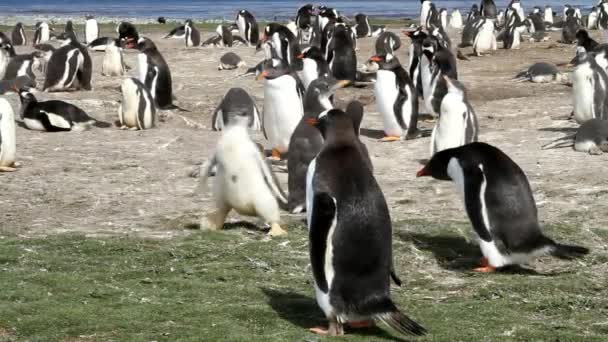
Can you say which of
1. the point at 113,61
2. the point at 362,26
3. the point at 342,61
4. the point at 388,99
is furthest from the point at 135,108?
the point at 362,26

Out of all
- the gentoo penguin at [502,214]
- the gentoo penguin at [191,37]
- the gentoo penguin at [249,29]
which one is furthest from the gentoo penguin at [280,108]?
the gentoo penguin at [249,29]

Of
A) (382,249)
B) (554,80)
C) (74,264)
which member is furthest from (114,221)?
(554,80)

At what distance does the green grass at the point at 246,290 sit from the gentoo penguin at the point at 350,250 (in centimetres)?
19

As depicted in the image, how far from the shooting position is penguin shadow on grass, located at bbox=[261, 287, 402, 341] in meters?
5.53

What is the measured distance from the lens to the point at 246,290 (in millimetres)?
6312

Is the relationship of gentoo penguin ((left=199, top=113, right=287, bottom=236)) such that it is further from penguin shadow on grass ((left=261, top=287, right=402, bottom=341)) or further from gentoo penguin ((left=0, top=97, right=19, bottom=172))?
gentoo penguin ((left=0, top=97, right=19, bottom=172))

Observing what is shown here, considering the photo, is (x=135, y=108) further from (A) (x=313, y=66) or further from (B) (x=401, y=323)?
(B) (x=401, y=323)

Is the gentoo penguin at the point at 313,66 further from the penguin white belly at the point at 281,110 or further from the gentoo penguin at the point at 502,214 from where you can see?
the gentoo penguin at the point at 502,214

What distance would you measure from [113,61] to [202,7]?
204 feet

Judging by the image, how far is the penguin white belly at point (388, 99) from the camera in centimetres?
1383

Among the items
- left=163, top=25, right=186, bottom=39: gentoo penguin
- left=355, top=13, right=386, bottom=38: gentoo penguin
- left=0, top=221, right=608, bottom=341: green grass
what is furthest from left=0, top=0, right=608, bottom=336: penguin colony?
left=163, top=25, right=186, bottom=39: gentoo penguin

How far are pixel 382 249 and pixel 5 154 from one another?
652 centimetres

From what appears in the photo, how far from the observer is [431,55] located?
52.2ft

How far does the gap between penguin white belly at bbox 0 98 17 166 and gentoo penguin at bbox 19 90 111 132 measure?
283 centimetres
